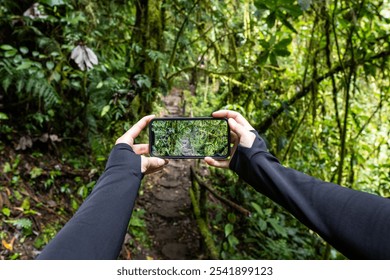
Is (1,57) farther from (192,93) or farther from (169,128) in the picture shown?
(192,93)

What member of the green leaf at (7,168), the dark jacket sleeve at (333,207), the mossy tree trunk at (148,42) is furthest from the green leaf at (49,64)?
the dark jacket sleeve at (333,207)

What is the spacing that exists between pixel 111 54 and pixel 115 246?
3.50 meters

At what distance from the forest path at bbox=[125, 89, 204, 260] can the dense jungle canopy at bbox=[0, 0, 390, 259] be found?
227 mm

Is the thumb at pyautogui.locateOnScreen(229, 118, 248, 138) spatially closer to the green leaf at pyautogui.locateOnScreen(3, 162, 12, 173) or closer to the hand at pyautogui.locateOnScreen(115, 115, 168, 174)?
the hand at pyautogui.locateOnScreen(115, 115, 168, 174)

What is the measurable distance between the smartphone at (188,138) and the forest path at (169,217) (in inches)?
94.1

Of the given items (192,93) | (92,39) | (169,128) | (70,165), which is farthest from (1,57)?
(192,93)

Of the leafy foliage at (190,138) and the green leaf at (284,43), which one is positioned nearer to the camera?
the leafy foliage at (190,138)

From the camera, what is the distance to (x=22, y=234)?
284cm

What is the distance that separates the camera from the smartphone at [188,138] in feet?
4.83

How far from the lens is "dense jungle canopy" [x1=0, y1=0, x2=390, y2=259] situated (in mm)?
2928

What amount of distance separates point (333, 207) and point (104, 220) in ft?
2.44

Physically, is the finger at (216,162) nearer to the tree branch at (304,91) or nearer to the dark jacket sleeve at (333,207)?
the dark jacket sleeve at (333,207)

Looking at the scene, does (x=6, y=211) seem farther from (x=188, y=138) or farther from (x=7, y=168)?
(x=188, y=138)

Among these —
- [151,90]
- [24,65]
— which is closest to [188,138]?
[151,90]
